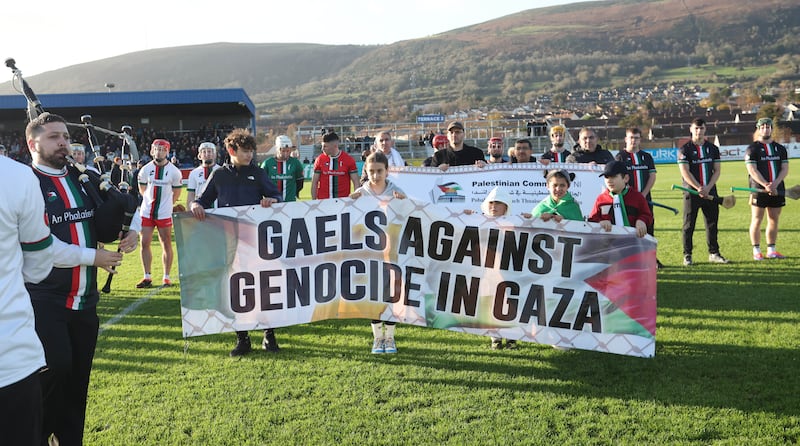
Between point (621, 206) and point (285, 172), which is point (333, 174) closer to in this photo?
point (285, 172)

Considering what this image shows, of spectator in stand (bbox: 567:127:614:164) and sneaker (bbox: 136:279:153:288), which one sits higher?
spectator in stand (bbox: 567:127:614:164)

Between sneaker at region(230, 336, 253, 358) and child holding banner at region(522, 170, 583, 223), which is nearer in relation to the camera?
sneaker at region(230, 336, 253, 358)

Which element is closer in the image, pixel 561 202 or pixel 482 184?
pixel 561 202

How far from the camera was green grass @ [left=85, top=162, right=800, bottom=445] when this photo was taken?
381cm

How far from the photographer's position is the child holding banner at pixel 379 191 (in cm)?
529

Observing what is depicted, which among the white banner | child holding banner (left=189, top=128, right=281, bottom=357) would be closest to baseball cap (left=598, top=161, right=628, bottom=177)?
the white banner

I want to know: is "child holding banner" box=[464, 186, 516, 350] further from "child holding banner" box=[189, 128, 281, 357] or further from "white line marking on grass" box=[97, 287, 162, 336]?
"white line marking on grass" box=[97, 287, 162, 336]

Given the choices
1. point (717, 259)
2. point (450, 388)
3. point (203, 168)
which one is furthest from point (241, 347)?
point (717, 259)

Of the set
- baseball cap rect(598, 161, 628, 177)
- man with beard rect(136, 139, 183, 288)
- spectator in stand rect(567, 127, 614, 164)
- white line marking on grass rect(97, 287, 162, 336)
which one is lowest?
white line marking on grass rect(97, 287, 162, 336)

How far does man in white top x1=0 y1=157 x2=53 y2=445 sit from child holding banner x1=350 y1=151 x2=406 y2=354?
10.4ft

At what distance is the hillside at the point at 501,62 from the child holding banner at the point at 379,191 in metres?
116

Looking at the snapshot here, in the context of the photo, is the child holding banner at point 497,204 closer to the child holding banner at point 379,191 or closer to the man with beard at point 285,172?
the child holding banner at point 379,191

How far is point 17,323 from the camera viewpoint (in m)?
2.22

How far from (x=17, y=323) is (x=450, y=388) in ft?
10.1
